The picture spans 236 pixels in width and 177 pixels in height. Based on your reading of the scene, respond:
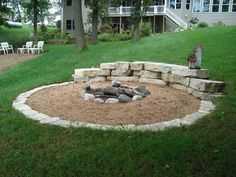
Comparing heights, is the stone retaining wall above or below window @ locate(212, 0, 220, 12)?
below

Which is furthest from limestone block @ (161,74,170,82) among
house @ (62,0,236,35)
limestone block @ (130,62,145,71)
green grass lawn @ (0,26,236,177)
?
house @ (62,0,236,35)

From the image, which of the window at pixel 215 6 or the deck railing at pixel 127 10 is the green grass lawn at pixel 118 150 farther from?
the deck railing at pixel 127 10

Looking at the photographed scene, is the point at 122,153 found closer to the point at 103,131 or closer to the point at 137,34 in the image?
the point at 103,131

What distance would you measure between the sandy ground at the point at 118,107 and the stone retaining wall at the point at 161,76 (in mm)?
253

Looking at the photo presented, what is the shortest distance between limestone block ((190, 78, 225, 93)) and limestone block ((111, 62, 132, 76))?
6.29 feet

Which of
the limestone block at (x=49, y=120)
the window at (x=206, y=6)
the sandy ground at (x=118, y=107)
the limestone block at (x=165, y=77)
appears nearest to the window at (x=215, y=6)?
the window at (x=206, y=6)

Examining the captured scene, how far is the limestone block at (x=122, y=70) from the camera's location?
810 cm

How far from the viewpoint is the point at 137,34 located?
59.2ft

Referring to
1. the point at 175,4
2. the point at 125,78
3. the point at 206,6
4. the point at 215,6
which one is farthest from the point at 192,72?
the point at 175,4

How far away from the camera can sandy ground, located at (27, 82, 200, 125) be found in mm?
5309

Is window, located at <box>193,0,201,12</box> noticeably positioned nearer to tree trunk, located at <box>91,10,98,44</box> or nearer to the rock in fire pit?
tree trunk, located at <box>91,10,98,44</box>

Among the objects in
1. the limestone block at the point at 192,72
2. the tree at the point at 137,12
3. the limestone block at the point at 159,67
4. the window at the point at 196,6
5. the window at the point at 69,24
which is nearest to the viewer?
the limestone block at the point at 192,72

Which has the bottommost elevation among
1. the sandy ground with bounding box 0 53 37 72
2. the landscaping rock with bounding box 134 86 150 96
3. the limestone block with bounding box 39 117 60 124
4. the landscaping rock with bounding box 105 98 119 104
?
the sandy ground with bounding box 0 53 37 72

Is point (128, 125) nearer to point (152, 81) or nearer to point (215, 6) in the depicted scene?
point (152, 81)
